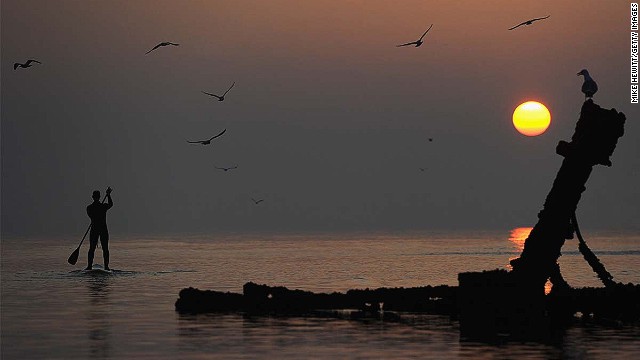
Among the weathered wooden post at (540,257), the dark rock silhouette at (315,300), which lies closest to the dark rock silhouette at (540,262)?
the weathered wooden post at (540,257)

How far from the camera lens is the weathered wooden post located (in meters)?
26.3

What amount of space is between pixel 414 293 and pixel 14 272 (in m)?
27.8

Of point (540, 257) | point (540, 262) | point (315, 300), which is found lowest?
point (315, 300)

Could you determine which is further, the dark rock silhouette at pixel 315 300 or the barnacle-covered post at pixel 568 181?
the dark rock silhouette at pixel 315 300

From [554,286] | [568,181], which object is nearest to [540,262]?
[568,181]

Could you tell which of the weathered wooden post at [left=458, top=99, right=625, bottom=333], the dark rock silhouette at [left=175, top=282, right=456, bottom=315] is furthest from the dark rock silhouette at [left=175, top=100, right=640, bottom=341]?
the dark rock silhouette at [left=175, top=282, right=456, bottom=315]

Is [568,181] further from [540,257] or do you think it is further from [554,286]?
[554,286]

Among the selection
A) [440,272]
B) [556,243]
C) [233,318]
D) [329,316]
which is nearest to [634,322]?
[556,243]

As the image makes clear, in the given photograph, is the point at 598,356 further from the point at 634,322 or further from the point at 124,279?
the point at 124,279

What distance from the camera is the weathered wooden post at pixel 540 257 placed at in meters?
26.3

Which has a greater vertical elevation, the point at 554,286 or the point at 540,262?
the point at 540,262

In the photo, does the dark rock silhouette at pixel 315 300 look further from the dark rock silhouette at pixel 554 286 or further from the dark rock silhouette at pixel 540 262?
the dark rock silhouette at pixel 540 262

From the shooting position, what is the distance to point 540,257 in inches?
1073

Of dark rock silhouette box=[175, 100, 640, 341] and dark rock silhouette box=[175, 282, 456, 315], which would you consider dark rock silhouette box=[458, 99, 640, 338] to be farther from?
dark rock silhouette box=[175, 282, 456, 315]
